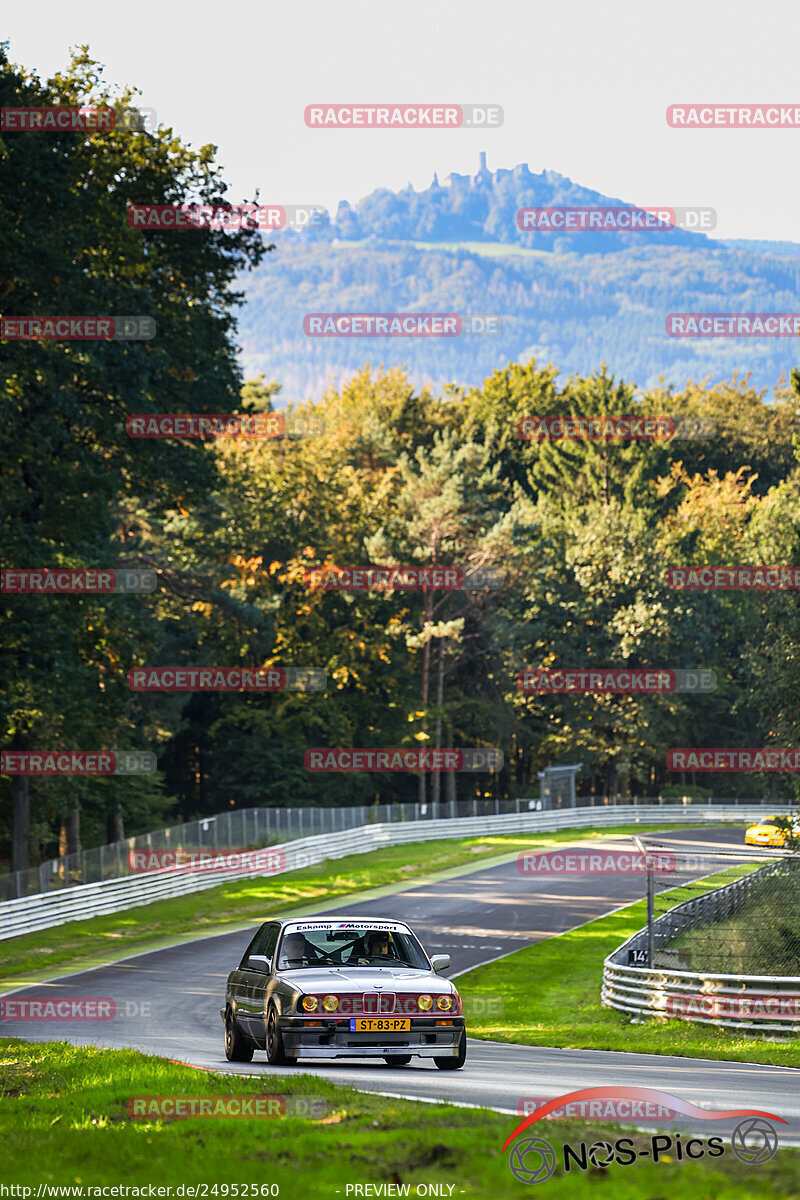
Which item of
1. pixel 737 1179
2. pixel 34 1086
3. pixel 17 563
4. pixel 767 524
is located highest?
pixel 767 524

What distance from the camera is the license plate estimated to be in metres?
11.8

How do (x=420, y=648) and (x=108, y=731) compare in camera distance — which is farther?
(x=420, y=648)

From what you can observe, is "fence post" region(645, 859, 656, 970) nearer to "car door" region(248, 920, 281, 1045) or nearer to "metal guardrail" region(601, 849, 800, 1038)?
"metal guardrail" region(601, 849, 800, 1038)

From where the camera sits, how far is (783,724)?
3666 cm

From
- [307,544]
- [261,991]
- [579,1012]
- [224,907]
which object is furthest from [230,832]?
[261,991]

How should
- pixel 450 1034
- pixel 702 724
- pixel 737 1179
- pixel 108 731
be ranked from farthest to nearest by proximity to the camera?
pixel 702 724 < pixel 108 731 < pixel 450 1034 < pixel 737 1179

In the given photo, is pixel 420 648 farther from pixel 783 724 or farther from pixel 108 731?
pixel 783 724

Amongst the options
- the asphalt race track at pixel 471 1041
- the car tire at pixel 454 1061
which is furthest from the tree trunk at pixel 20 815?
the car tire at pixel 454 1061

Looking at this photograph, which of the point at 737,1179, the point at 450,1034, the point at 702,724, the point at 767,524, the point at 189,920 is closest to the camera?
the point at 737,1179

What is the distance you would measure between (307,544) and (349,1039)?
192ft

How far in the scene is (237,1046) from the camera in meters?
13.8

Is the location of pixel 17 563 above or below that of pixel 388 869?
above

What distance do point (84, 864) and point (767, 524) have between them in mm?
49661

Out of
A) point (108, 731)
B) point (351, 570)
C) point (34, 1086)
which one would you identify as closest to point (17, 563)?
point (108, 731)
